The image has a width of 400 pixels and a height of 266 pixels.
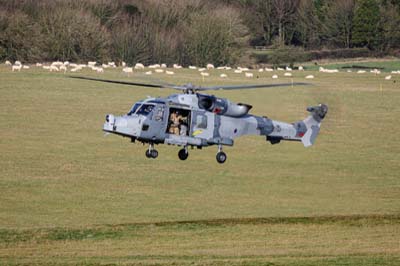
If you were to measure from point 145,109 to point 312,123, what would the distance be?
7733 millimetres

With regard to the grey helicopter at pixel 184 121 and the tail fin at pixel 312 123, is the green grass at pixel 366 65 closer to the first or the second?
the tail fin at pixel 312 123

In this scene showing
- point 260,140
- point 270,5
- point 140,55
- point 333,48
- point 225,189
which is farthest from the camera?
point 270,5

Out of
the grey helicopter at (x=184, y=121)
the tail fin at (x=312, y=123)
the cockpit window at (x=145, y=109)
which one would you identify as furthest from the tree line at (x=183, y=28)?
the cockpit window at (x=145, y=109)

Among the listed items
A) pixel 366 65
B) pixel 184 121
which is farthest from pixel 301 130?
pixel 366 65

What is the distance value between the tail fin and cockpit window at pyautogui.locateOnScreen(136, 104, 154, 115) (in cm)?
710

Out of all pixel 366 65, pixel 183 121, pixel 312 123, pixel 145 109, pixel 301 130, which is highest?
pixel 366 65

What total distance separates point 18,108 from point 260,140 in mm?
18336

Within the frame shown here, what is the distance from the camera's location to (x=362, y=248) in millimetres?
52719

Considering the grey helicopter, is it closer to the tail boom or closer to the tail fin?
the tail boom

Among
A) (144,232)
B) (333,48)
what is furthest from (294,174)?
(333,48)

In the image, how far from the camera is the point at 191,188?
71000mm

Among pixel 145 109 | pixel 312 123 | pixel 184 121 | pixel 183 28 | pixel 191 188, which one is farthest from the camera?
pixel 183 28

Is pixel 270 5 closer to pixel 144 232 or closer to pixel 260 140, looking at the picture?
pixel 260 140

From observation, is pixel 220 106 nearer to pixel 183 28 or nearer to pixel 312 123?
pixel 312 123
